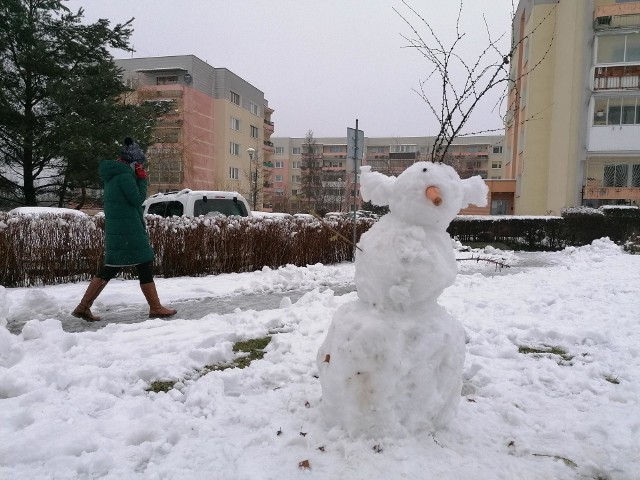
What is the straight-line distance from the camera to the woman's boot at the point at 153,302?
16.3ft

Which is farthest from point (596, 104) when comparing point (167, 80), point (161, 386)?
point (167, 80)

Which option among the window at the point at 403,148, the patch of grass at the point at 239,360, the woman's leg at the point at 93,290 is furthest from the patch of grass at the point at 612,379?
the window at the point at 403,148

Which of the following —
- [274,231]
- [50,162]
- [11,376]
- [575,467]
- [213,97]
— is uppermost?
[213,97]

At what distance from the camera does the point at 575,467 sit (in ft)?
7.45

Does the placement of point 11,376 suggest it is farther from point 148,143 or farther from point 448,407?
point 148,143

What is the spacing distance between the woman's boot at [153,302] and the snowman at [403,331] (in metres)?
3.09

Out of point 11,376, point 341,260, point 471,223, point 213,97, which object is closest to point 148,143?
point 341,260

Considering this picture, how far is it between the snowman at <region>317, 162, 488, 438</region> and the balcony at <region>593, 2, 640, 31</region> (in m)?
27.5

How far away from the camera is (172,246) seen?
301 inches

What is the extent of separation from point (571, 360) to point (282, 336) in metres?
2.57

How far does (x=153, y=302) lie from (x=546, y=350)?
4.11 meters

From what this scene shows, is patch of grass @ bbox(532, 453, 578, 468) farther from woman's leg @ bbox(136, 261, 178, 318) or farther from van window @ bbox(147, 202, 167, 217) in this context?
van window @ bbox(147, 202, 167, 217)

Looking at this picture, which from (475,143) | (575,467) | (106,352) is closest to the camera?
(575,467)

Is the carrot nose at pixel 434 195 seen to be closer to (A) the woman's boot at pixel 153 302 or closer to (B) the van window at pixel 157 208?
(A) the woman's boot at pixel 153 302
